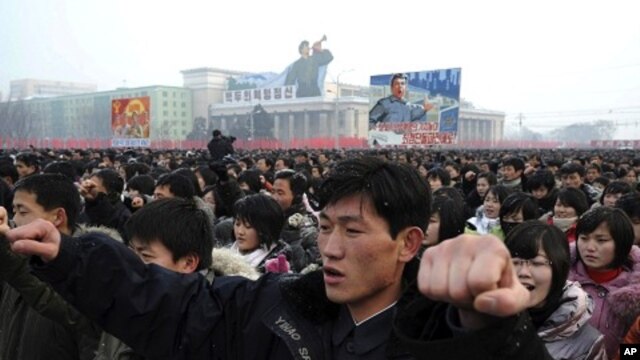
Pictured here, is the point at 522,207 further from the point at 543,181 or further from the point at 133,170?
the point at 133,170

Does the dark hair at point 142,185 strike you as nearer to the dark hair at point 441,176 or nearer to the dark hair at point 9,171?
the dark hair at point 9,171

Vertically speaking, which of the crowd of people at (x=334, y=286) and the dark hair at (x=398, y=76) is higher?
the dark hair at (x=398, y=76)

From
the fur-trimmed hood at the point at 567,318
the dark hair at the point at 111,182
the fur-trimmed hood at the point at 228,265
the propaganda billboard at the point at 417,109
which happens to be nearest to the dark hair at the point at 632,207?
the fur-trimmed hood at the point at 567,318

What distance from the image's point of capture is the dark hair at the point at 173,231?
7.43ft

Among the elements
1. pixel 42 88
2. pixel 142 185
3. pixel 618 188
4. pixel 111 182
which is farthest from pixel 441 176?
pixel 42 88

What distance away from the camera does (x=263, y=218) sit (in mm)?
3436

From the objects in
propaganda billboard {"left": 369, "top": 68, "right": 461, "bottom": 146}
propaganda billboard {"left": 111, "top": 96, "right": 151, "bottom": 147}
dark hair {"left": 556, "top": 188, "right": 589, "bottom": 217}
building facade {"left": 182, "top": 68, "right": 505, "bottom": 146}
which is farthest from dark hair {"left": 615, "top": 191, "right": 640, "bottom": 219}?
building facade {"left": 182, "top": 68, "right": 505, "bottom": 146}

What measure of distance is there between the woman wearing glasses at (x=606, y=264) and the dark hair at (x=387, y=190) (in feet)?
5.06

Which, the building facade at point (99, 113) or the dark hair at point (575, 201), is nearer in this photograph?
the dark hair at point (575, 201)

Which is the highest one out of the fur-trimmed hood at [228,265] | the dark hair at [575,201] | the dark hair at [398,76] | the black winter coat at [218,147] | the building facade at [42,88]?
the building facade at [42,88]

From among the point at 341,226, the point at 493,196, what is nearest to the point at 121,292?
the point at 341,226

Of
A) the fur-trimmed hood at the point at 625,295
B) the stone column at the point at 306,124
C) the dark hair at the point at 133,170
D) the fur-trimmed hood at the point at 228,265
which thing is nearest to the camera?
the fur-trimmed hood at the point at 228,265

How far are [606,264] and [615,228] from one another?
0.20 meters

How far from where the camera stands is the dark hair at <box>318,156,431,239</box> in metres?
1.51
